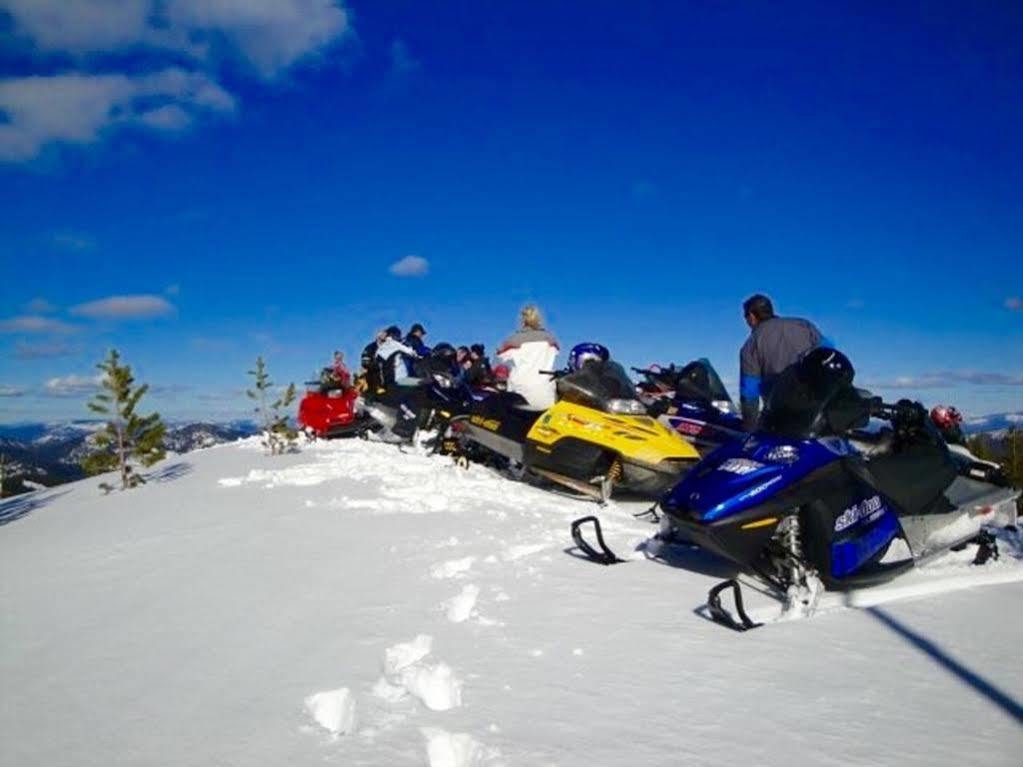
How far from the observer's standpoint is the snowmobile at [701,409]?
8.35 metres

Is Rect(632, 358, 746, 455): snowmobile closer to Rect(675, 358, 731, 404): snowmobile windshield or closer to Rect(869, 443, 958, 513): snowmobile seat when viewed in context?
Rect(675, 358, 731, 404): snowmobile windshield

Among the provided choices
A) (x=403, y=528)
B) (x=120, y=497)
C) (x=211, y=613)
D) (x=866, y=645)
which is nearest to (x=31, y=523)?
(x=120, y=497)

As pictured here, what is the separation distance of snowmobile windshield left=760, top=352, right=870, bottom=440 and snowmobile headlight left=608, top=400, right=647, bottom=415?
2682mm

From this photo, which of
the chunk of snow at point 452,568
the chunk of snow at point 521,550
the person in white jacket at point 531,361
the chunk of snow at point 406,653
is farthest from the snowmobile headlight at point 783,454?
the person in white jacket at point 531,361

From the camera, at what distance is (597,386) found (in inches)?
276

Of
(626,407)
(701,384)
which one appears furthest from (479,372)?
(626,407)

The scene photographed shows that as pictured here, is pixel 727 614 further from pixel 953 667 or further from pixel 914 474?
pixel 914 474

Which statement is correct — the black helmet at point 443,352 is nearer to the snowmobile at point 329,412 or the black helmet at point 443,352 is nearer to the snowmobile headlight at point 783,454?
the snowmobile at point 329,412

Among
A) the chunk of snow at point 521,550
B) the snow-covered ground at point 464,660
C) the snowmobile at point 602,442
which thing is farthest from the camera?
the snowmobile at point 602,442

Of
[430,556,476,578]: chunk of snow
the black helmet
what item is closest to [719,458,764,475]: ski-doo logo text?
[430,556,476,578]: chunk of snow

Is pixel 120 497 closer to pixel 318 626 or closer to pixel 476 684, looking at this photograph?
pixel 318 626

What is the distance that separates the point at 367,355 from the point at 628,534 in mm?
9646

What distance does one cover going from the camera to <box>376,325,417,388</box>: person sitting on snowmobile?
11.9 meters

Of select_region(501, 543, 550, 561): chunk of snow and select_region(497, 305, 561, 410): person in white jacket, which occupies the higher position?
select_region(497, 305, 561, 410): person in white jacket
